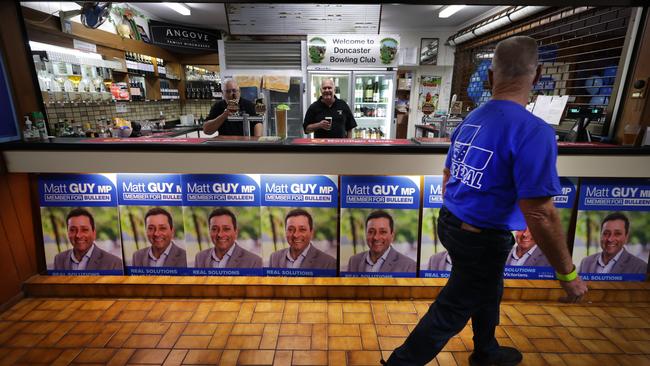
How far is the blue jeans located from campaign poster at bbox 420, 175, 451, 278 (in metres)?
0.88

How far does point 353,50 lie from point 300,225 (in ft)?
11.6

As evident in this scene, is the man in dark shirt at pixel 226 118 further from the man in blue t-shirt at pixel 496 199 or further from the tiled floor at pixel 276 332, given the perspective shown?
the man in blue t-shirt at pixel 496 199

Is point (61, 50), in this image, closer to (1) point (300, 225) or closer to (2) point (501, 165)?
(1) point (300, 225)

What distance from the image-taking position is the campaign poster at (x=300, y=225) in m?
2.58

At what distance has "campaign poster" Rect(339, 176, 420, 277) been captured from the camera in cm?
257

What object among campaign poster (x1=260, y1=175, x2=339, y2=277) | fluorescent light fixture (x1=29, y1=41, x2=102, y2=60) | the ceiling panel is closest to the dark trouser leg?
campaign poster (x1=260, y1=175, x2=339, y2=277)

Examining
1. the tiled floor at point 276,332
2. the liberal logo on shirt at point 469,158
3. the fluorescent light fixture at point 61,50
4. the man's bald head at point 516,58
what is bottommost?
the tiled floor at point 276,332

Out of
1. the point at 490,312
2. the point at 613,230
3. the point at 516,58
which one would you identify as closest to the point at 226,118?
the point at 516,58

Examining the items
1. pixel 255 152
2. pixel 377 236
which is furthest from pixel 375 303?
pixel 255 152

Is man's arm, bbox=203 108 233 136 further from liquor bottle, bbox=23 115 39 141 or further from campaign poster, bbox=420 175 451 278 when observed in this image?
campaign poster, bbox=420 175 451 278

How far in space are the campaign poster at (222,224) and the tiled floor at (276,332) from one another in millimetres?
295

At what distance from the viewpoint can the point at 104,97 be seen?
4.78 m

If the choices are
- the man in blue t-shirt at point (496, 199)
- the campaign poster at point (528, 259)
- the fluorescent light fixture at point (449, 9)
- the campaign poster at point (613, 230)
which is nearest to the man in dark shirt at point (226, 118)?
the man in blue t-shirt at point (496, 199)

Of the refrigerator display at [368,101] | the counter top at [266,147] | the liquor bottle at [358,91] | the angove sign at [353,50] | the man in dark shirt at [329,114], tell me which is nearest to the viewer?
the counter top at [266,147]
